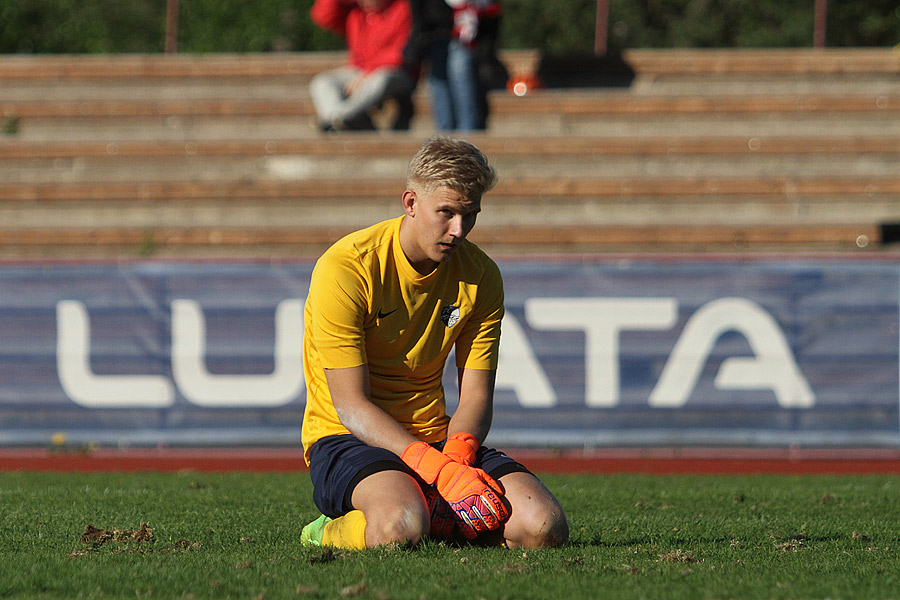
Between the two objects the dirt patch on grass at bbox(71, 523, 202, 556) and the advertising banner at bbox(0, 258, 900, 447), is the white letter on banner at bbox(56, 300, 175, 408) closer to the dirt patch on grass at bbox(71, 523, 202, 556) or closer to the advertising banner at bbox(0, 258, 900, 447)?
the advertising banner at bbox(0, 258, 900, 447)

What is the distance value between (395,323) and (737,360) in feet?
16.7

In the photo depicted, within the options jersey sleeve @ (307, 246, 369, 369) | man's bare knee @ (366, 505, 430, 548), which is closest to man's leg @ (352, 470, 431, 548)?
man's bare knee @ (366, 505, 430, 548)

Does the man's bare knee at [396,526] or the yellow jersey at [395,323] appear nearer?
the man's bare knee at [396,526]

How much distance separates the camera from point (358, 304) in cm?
440

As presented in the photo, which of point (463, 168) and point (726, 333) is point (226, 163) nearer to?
point (726, 333)

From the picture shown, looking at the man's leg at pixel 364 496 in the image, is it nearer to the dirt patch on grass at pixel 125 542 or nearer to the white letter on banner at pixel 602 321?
the dirt patch on grass at pixel 125 542

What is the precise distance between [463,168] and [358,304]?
2.24 ft

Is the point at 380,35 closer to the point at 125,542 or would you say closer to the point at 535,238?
the point at 535,238

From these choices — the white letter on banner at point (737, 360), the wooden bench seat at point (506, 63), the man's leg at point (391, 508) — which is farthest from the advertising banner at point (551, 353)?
the wooden bench seat at point (506, 63)

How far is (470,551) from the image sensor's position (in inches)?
170

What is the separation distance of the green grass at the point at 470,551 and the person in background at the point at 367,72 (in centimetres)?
687

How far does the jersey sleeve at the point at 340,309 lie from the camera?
4.36m

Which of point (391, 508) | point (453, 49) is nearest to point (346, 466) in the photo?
point (391, 508)

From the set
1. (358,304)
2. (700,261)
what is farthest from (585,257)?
(358,304)
